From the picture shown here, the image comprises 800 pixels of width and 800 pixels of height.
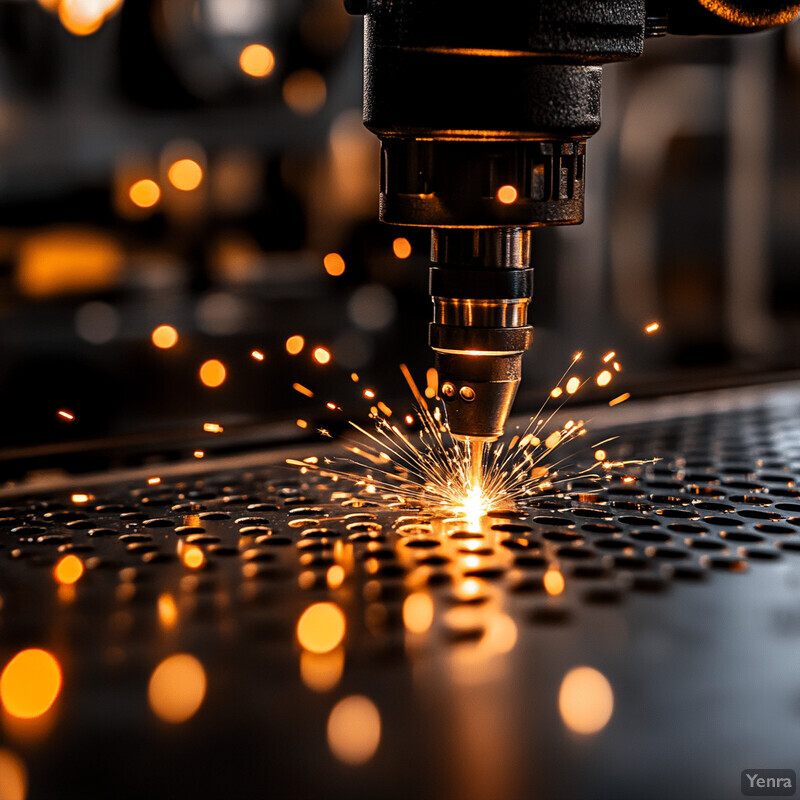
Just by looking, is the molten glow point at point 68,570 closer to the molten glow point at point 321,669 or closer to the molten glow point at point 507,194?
the molten glow point at point 321,669

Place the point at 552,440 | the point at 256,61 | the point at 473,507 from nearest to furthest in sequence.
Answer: the point at 473,507
the point at 552,440
the point at 256,61

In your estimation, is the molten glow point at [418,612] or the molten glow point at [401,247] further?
the molten glow point at [401,247]

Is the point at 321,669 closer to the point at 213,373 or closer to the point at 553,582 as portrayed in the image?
the point at 553,582

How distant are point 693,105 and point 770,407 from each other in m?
0.49

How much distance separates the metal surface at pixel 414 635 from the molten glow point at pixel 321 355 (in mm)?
345

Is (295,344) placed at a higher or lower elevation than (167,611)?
higher

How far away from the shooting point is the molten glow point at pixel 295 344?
126 centimetres

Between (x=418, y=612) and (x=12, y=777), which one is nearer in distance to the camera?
(x=12, y=777)

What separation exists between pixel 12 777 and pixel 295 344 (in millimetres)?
855

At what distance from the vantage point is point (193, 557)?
2.38ft

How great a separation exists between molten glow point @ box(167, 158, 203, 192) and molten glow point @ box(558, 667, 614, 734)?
819 mm

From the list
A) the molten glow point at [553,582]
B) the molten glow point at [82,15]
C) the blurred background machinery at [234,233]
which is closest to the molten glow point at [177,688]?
the molten glow point at [553,582]

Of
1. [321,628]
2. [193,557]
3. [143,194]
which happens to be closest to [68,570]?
[193,557]

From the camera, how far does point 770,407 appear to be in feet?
4.20
